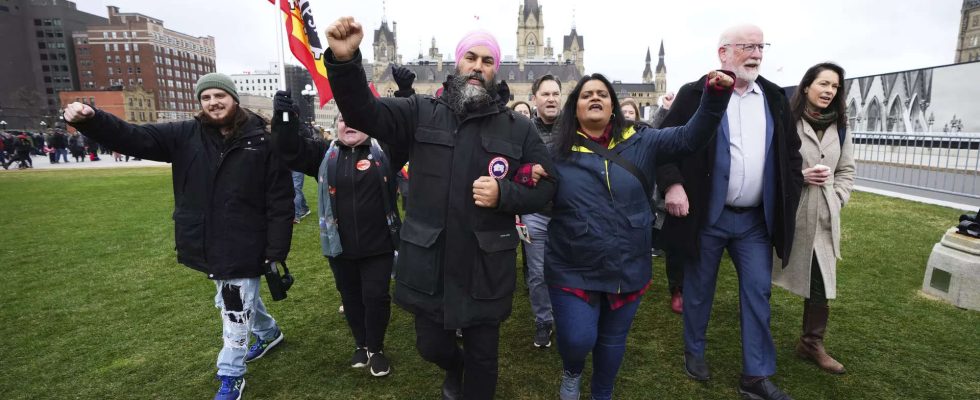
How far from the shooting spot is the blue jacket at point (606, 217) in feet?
8.29

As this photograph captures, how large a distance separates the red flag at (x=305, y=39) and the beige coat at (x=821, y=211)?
3217mm

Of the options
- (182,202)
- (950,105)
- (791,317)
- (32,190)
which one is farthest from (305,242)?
(950,105)

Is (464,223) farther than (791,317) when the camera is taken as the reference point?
No

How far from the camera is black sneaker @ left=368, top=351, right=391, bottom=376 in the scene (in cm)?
335

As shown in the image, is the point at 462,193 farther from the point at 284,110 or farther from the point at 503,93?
the point at 284,110

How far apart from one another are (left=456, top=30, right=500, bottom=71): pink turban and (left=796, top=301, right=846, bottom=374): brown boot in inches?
116

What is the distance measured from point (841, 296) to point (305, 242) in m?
7.02

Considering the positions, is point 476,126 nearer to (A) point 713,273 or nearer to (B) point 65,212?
(A) point 713,273

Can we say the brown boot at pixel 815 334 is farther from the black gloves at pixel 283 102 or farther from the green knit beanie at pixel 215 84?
the green knit beanie at pixel 215 84

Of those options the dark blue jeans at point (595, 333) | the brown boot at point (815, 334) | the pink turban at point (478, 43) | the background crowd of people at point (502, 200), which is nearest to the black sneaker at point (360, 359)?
the background crowd of people at point (502, 200)

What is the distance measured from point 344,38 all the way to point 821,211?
3.25 m

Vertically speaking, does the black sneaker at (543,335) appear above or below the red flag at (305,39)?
below

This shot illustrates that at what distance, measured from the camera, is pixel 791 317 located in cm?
429

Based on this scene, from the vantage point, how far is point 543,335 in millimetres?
3795
